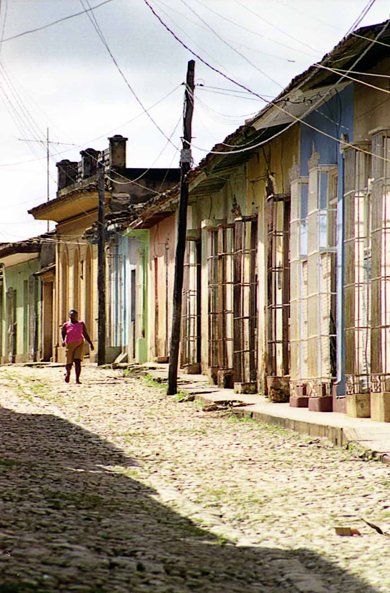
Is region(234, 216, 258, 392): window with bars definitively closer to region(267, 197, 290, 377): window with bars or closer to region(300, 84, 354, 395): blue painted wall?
region(267, 197, 290, 377): window with bars

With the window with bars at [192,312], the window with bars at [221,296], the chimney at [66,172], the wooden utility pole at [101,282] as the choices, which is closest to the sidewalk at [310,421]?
the window with bars at [221,296]

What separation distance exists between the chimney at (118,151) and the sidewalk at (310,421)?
1502 cm

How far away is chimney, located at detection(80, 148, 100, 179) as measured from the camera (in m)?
33.6

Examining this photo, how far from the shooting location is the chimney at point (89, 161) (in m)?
33.6

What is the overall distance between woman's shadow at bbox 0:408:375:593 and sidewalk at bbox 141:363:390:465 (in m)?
2.42

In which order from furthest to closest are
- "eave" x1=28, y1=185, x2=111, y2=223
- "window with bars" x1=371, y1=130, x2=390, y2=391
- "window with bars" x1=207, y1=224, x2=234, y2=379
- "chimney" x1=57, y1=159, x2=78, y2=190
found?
1. "chimney" x1=57, y1=159, x2=78, y2=190
2. "eave" x1=28, y1=185, x2=111, y2=223
3. "window with bars" x1=207, y1=224, x2=234, y2=379
4. "window with bars" x1=371, y1=130, x2=390, y2=391

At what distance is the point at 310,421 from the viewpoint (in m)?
11.0

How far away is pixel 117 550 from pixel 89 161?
29382mm

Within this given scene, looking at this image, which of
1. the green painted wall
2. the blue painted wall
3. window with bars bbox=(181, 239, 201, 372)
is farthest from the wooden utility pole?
the blue painted wall

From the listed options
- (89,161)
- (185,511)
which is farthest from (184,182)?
(89,161)

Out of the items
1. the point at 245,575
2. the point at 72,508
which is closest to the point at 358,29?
the point at 72,508

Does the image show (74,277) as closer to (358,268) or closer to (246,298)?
(246,298)

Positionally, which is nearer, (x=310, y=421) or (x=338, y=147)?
(x=310, y=421)

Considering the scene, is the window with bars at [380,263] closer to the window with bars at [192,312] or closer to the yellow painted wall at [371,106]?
the yellow painted wall at [371,106]
